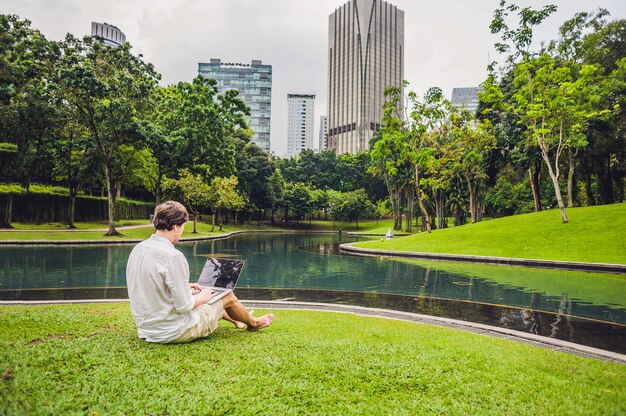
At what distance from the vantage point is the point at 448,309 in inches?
353

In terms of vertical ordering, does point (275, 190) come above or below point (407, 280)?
above

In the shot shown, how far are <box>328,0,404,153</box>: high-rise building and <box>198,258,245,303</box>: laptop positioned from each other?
125205 millimetres

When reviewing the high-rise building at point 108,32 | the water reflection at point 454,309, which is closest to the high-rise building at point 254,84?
the high-rise building at point 108,32

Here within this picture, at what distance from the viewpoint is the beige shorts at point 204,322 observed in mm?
3918

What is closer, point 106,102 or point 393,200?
point 106,102

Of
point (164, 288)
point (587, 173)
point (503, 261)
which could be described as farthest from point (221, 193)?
point (164, 288)

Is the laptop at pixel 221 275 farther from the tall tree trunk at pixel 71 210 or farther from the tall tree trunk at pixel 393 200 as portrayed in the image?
the tall tree trunk at pixel 393 200

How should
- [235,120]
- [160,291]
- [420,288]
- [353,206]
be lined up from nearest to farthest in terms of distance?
[160,291]
[420,288]
[235,120]
[353,206]

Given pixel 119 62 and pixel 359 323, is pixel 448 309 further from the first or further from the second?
pixel 119 62

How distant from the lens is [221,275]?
15.0 feet

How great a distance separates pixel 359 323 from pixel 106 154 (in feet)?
100

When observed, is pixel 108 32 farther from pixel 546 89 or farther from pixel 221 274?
pixel 221 274

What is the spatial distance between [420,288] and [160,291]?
10134mm

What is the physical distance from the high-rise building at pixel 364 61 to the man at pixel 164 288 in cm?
12595
